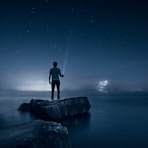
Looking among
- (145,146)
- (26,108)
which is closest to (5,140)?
(145,146)

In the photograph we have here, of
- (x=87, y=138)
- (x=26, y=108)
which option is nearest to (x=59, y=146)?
(x=87, y=138)

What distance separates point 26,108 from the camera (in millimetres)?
20484

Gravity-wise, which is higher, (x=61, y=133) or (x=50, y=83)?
(x=50, y=83)

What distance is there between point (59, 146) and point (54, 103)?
336 inches

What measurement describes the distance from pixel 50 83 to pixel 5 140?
962cm

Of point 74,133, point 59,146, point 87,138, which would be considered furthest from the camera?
point 74,133

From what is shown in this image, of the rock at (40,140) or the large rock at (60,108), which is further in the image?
the large rock at (60,108)

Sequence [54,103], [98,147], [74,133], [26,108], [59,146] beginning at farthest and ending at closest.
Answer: [26,108], [54,103], [74,133], [98,147], [59,146]

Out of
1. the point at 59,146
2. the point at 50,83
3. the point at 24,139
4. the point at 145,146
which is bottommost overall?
the point at 145,146

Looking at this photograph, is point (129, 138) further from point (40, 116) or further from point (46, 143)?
point (40, 116)

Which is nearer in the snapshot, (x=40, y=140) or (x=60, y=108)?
(x=40, y=140)

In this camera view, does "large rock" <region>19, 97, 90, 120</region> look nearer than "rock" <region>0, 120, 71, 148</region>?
No

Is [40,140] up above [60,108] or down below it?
below

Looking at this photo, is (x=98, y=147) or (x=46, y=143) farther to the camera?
(x=98, y=147)
